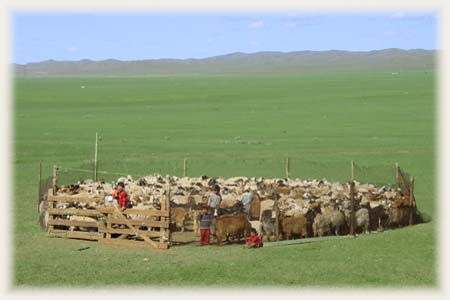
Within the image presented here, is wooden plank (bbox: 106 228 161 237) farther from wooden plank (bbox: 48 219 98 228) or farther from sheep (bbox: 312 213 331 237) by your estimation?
sheep (bbox: 312 213 331 237)

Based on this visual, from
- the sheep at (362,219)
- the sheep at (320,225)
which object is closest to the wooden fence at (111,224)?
the sheep at (320,225)

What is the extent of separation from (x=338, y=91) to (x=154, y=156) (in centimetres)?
5683

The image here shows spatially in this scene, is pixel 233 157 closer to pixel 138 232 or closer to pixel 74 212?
pixel 74 212

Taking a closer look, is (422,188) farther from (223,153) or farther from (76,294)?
(76,294)

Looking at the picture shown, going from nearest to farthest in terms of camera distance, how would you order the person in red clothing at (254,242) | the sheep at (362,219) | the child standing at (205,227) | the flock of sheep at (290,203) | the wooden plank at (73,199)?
the person in red clothing at (254,242) → the child standing at (205,227) → the flock of sheep at (290,203) → the wooden plank at (73,199) → the sheep at (362,219)

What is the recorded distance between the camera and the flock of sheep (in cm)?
1897

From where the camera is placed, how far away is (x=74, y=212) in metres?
19.2

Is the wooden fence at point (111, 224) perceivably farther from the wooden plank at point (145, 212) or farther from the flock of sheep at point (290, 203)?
the flock of sheep at point (290, 203)

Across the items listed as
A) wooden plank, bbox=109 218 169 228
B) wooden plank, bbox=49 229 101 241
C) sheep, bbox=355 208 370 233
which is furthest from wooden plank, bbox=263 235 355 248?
wooden plank, bbox=49 229 101 241

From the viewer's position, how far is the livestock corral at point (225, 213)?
18.2m

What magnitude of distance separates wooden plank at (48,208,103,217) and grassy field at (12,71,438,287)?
69 cm

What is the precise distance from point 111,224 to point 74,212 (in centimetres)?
122

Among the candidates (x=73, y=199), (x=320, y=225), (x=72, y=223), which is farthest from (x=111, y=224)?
(x=320, y=225)

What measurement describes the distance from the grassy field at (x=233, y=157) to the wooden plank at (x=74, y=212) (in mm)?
690
